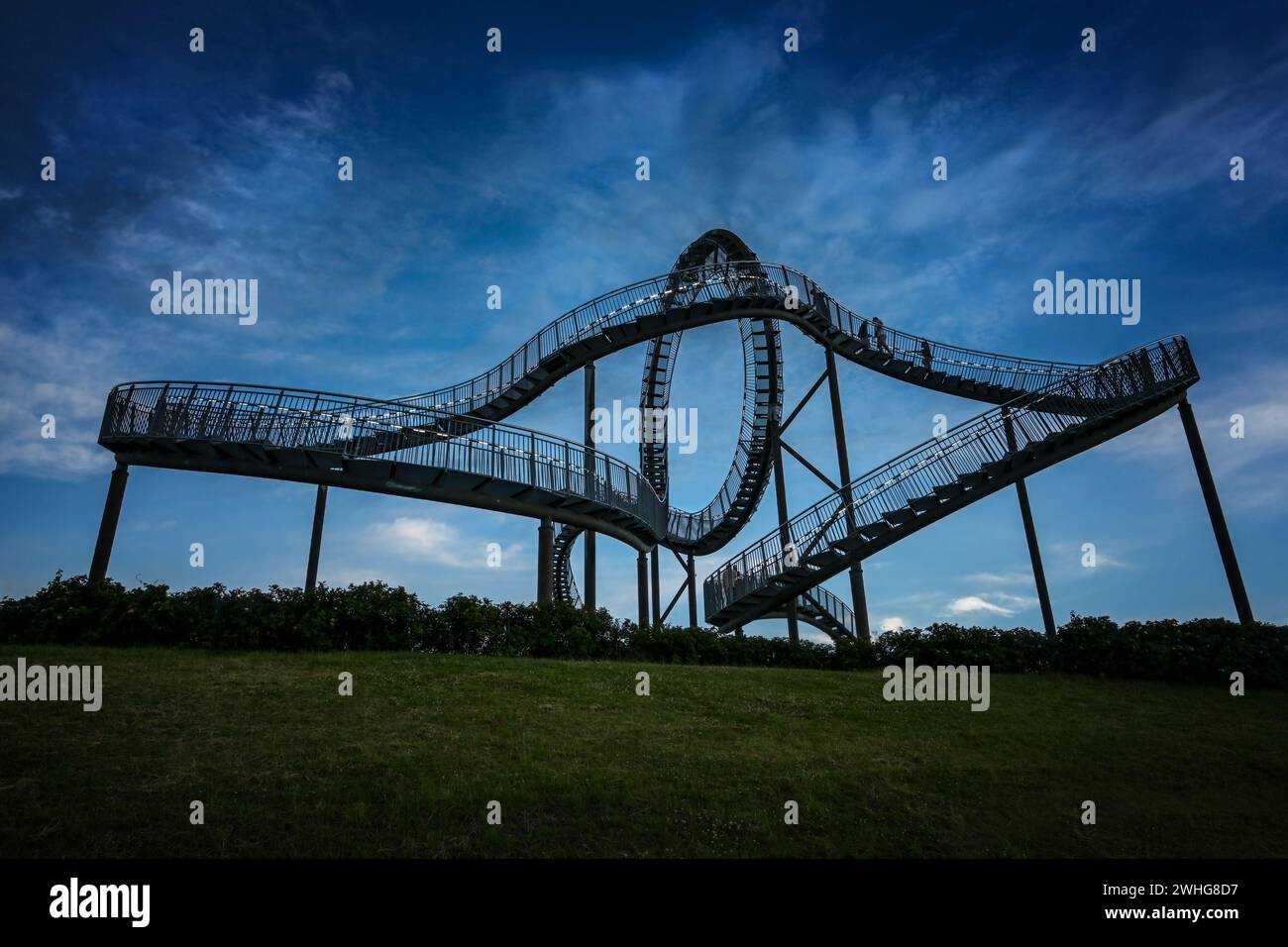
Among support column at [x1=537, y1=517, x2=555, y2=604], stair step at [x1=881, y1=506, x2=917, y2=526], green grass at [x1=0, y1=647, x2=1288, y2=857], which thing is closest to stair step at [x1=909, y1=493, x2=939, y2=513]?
stair step at [x1=881, y1=506, x2=917, y2=526]

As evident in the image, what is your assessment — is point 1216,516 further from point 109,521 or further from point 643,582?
point 109,521

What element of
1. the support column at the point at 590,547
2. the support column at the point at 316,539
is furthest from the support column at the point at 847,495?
the support column at the point at 316,539

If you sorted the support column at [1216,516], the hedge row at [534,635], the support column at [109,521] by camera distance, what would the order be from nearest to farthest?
the hedge row at [534,635] < the support column at [109,521] < the support column at [1216,516]

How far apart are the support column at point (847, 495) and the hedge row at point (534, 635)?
318 cm

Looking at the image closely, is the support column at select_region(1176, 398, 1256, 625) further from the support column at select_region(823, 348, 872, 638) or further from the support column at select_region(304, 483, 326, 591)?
the support column at select_region(304, 483, 326, 591)

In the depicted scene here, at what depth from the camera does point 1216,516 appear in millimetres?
23859

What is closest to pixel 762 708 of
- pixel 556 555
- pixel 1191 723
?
pixel 1191 723

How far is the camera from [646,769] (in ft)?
32.7

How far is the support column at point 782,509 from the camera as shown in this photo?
22.5 m

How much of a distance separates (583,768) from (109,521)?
15.7m

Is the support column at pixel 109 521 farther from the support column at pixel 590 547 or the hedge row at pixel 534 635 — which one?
the support column at pixel 590 547
